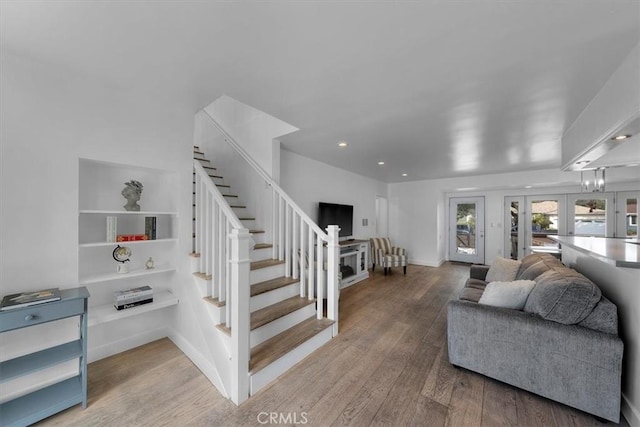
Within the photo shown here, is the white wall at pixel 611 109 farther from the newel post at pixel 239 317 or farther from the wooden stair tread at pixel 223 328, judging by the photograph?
the wooden stair tread at pixel 223 328

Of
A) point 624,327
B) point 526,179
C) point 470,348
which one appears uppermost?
point 526,179

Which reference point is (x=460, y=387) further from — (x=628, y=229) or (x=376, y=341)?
(x=628, y=229)

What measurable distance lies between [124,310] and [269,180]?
1915 mm

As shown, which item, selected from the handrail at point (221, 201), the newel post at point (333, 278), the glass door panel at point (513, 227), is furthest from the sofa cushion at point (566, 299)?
the glass door panel at point (513, 227)

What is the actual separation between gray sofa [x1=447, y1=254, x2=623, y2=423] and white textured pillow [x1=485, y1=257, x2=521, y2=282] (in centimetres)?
108

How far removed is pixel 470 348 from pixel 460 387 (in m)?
0.31

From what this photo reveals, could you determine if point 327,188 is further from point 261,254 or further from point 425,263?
point 425,263

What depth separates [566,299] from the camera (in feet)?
5.71

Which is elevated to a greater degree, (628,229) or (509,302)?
(628,229)

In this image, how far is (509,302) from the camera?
2.05 meters

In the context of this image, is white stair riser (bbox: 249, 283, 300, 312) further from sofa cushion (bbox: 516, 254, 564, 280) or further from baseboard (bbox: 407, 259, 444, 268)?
baseboard (bbox: 407, 259, 444, 268)

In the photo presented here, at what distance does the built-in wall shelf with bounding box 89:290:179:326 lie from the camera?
6.64 feet

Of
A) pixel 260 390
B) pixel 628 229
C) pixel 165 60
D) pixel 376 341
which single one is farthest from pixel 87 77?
pixel 628 229

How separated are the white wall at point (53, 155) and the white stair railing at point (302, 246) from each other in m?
1.09
